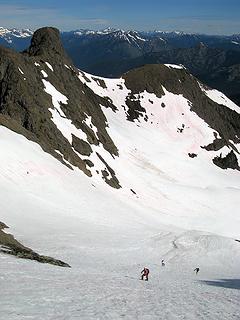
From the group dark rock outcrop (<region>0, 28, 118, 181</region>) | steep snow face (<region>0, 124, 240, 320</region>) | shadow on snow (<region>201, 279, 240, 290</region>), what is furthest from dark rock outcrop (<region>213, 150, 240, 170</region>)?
shadow on snow (<region>201, 279, 240, 290</region>)

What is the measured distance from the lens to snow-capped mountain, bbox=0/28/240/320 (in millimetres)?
22656

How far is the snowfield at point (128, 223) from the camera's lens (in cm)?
2056

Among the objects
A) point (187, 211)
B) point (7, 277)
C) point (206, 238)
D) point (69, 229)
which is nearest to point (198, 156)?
point (187, 211)

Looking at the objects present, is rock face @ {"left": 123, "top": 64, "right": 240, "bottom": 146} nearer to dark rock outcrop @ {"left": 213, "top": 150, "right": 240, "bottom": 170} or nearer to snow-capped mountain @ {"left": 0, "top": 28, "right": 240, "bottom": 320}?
snow-capped mountain @ {"left": 0, "top": 28, "right": 240, "bottom": 320}

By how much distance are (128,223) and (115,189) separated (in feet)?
61.1

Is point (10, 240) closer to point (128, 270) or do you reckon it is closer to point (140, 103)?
point (128, 270)

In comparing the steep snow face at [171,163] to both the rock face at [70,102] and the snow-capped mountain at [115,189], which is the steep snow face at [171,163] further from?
the rock face at [70,102]

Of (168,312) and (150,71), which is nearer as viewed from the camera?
(168,312)

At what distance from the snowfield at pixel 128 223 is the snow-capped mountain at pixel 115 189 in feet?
0.51

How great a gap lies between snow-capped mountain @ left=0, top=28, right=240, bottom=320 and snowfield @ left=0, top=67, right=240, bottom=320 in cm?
16

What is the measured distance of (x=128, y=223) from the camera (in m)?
57.9

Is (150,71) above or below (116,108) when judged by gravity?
above

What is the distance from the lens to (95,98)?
111 m

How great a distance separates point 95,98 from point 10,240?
76.9 metres
